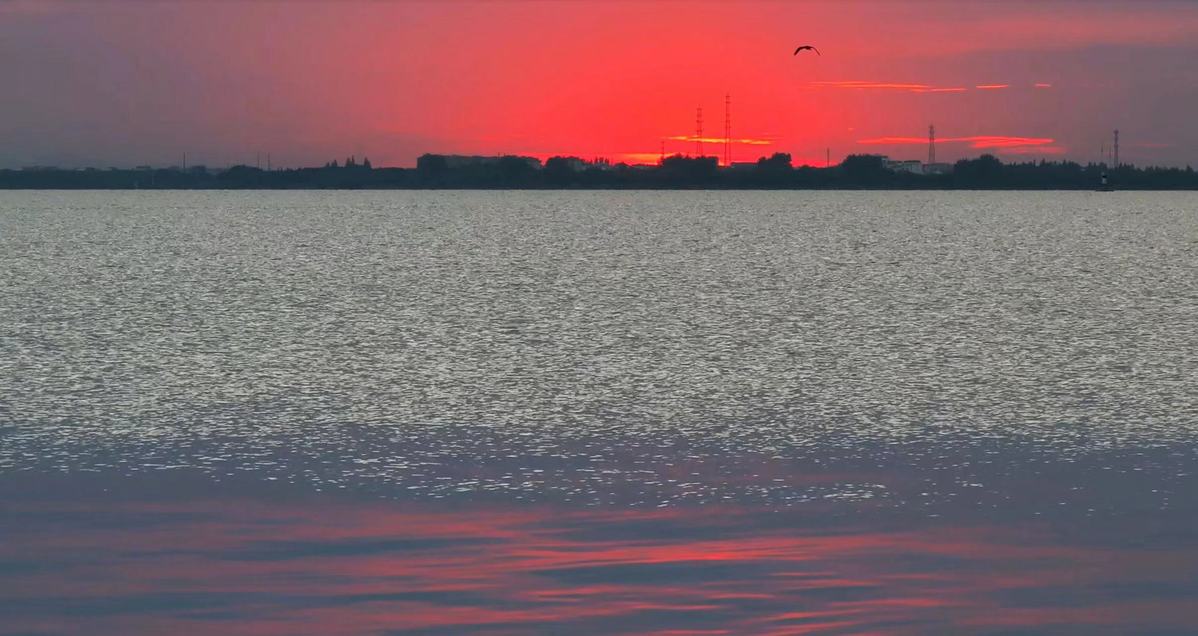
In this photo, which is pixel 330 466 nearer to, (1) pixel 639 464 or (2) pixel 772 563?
(1) pixel 639 464

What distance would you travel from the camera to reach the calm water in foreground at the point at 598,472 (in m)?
14.6

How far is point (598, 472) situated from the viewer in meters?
22.6

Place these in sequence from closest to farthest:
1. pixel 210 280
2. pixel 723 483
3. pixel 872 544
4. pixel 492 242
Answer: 1. pixel 872 544
2. pixel 723 483
3. pixel 210 280
4. pixel 492 242

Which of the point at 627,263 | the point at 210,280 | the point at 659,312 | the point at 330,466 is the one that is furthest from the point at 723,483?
the point at 627,263

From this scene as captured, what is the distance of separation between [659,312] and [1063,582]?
43857mm

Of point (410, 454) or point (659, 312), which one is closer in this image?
point (410, 454)

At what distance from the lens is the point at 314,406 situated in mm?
30500

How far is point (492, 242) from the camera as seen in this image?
15025cm

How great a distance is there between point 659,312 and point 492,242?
92481 millimetres

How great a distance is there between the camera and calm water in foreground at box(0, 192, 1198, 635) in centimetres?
1460

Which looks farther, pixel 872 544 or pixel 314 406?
pixel 314 406

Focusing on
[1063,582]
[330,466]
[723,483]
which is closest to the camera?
[1063,582]

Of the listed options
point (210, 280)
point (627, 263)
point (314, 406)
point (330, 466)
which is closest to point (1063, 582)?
point (330, 466)

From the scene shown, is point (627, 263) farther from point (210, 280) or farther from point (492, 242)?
point (492, 242)
